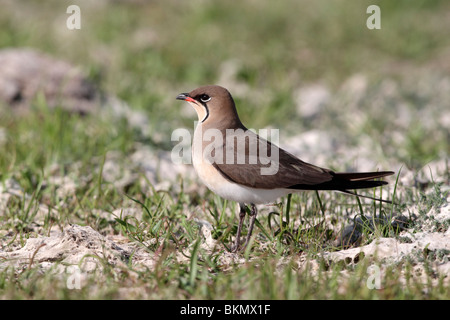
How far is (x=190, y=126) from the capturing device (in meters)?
7.29

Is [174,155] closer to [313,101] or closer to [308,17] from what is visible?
[313,101]

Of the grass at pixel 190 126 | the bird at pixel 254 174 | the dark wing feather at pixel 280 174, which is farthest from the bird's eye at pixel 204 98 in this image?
the grass at pixel 190 126

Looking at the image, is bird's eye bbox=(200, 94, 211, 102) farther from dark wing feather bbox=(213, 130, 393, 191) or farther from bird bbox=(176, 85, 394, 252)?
dark wing feather bbox=(213, 130, 393, 191)

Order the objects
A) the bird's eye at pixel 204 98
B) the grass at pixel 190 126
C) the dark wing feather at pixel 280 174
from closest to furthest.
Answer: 1. the grass at pixel 190 126
2. the dark wing feather at pixel 280 174
3. the bird's eye at pixel 204 98

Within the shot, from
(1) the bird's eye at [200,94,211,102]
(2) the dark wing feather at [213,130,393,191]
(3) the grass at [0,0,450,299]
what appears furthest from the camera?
(1) the bird's eye at [200,94,211,102]

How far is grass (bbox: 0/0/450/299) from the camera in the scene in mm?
3387

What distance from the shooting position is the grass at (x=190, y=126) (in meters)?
3.39

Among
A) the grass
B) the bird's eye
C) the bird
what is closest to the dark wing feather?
the bird

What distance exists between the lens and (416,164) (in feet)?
19.3

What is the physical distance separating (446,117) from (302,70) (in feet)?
8.28

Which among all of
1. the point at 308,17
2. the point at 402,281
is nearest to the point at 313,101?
the point at 308,17

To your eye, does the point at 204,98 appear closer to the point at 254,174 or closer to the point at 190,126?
the point at 254,174

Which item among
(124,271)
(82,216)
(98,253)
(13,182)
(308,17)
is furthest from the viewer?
(308,17)

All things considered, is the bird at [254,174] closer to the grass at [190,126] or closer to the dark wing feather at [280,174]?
the dark wing feather at [280,174]
